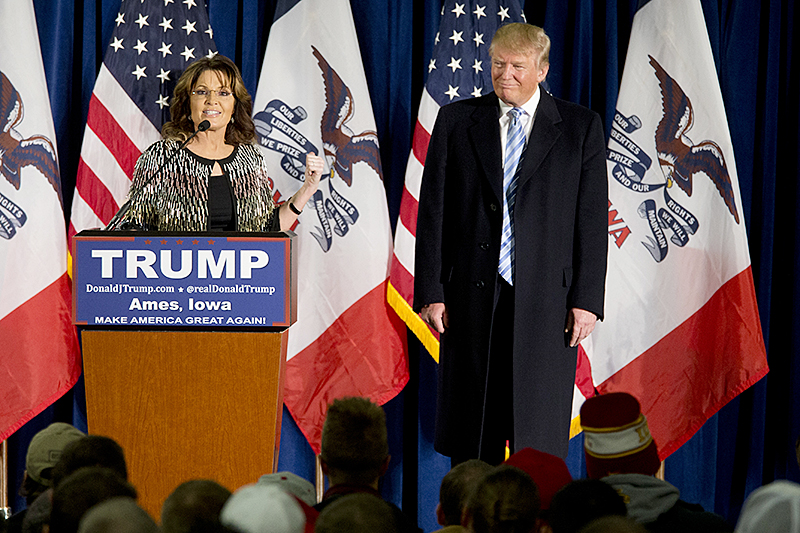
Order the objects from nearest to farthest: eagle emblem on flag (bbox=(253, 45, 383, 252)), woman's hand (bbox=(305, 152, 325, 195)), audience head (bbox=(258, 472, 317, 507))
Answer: audience head (bbox=(258, 472, 317, 507))
woman's hand (bbox=(305, 152, 325, 195))
eagle emblem on flag (bbox=(253, 45, 383, 252))

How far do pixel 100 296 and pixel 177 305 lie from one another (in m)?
0.24

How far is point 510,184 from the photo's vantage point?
8.52 feet

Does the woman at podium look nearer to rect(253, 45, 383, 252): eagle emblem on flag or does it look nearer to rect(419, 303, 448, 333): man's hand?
rect(253, 45, 383, 252): eagle emblem on flag

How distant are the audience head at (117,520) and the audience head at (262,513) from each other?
15 cm

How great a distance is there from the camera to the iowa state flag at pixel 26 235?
11.2 feet

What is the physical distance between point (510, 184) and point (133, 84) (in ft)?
5.71

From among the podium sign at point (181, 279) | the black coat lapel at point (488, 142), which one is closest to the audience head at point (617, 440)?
the black coat lapel at point (488, 142)

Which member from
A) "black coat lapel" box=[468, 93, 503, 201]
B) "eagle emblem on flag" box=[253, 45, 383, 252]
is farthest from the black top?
"black coat lapel" box=[468, 93, 503, 201]

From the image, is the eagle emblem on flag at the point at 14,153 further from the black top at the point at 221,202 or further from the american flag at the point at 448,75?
the american flag at the point at 448,75

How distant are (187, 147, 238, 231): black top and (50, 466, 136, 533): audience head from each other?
6.00ft

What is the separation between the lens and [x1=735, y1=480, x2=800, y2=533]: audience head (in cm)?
109

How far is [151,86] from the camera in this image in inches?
137

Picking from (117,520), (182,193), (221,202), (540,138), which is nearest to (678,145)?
(540,138)

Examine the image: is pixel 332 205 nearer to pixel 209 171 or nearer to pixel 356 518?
pixel 209 171
